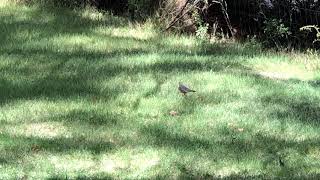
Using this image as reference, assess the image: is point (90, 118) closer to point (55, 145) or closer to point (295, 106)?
point (55, 145)

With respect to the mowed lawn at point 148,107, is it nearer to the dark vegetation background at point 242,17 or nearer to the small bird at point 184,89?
the small bird at point 184,89

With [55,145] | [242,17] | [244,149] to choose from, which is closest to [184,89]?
[244,149]

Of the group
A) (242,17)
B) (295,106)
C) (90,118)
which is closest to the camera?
(90,118)

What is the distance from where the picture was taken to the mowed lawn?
18.0ft

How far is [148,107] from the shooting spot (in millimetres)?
6934

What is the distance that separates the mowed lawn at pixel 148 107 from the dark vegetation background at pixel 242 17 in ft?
1.79

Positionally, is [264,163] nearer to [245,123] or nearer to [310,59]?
[245,123]

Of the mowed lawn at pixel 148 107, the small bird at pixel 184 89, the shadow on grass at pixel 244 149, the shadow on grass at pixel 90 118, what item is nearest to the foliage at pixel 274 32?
the mowed lawn at pixel 148 107

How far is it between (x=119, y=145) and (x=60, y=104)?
136 cm

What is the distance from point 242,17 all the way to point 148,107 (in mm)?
5170

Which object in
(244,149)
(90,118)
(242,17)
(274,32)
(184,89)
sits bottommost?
(244,149)

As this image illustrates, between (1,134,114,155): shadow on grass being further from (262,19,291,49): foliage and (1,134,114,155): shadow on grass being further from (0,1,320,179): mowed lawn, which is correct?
(262,19,291,49): foliage

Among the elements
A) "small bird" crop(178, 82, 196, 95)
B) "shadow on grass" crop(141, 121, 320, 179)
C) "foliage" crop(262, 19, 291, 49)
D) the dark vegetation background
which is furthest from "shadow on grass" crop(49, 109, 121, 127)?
"foliage" crop(262, 19, 291, 49)

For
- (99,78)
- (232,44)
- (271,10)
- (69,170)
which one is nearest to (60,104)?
(99,78)
